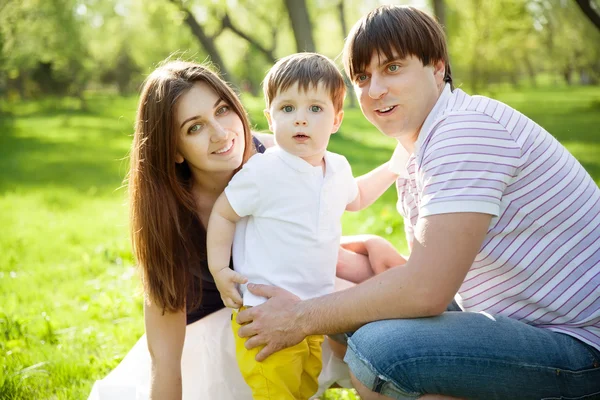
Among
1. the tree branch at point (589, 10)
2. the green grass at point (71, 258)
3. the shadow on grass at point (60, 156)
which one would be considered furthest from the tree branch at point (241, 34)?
the tree branch at point (589, 10)

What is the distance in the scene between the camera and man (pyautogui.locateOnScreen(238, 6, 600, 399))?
1.93 m

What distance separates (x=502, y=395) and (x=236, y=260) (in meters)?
1.12

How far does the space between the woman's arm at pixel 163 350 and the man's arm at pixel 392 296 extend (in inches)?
14.4

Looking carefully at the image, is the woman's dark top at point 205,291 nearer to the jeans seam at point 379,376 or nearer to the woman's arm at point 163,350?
the woman's arm at point 163,350

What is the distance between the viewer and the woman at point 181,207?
97.0 inches

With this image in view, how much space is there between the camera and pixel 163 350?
2.53 meters

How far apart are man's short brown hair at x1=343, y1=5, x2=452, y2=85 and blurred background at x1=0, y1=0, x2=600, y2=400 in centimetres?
95

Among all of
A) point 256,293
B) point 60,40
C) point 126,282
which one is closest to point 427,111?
point 256,293

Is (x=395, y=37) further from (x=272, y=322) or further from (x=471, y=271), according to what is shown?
(x=272, y=322)

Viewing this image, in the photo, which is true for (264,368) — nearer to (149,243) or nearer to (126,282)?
(149,243)

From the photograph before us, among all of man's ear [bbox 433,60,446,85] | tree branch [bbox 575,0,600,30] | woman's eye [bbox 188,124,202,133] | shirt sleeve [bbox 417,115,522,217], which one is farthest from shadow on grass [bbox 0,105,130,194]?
tree branch [bbox 575,0,600,30]

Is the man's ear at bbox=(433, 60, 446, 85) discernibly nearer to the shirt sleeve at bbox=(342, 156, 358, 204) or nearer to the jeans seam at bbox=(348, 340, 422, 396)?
the shirt sleeve at bbox=(342, 156, 358, 204)

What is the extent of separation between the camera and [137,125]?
254cm

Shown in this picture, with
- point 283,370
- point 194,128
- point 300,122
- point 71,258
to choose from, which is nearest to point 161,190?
point 194,128
